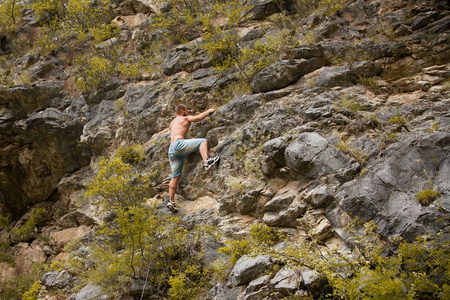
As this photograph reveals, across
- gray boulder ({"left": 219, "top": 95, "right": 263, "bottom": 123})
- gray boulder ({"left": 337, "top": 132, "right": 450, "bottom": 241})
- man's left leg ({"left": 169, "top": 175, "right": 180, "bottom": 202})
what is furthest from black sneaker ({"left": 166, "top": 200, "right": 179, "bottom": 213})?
gray boulder ({"left": 337, "top": 132, "right": 450, "bottom": 241})

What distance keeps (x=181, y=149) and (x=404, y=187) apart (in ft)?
14.3

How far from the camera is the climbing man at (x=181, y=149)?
627 centimetres

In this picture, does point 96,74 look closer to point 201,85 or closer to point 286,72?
point 201,85

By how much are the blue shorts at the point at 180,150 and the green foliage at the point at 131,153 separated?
64.8 inches

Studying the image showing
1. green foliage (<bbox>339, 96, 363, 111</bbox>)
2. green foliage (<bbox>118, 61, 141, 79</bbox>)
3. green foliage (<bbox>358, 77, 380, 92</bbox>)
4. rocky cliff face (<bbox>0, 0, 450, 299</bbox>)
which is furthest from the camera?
green foliage (<bbox>118, 61, 141, 79</bbox>)

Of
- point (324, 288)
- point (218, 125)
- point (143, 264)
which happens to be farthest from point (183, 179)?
point (324, 288)

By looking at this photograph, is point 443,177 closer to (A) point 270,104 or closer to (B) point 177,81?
(A) point 270,104

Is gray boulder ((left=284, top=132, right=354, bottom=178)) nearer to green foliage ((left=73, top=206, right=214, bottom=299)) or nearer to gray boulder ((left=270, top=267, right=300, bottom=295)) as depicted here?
gray boulder ((left=270, top=267, right=300, bottom=295))

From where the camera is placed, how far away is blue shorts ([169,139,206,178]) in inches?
258

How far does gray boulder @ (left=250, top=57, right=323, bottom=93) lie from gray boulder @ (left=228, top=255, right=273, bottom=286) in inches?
156

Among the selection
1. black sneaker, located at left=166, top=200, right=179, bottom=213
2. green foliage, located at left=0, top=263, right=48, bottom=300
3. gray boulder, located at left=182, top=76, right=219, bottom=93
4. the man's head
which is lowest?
green foliage, located at left=0, top=263, right=48, bottom=300

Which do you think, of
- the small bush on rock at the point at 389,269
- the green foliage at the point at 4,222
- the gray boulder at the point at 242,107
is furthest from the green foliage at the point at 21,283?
the small bush on rock at the point at 389,269

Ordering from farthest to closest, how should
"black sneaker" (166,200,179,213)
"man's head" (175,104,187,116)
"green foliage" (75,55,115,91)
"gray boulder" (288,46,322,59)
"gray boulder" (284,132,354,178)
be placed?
1. "green foliage" (75,55,115,91)
2. "man's head" (175,104,187,116)
3. "gray boulder" (288,46,322,59)
4. "black sneaker" (166,200,179,213)
5. "gray boulder" (284,132,354,178)

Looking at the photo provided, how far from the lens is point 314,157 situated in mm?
4727
